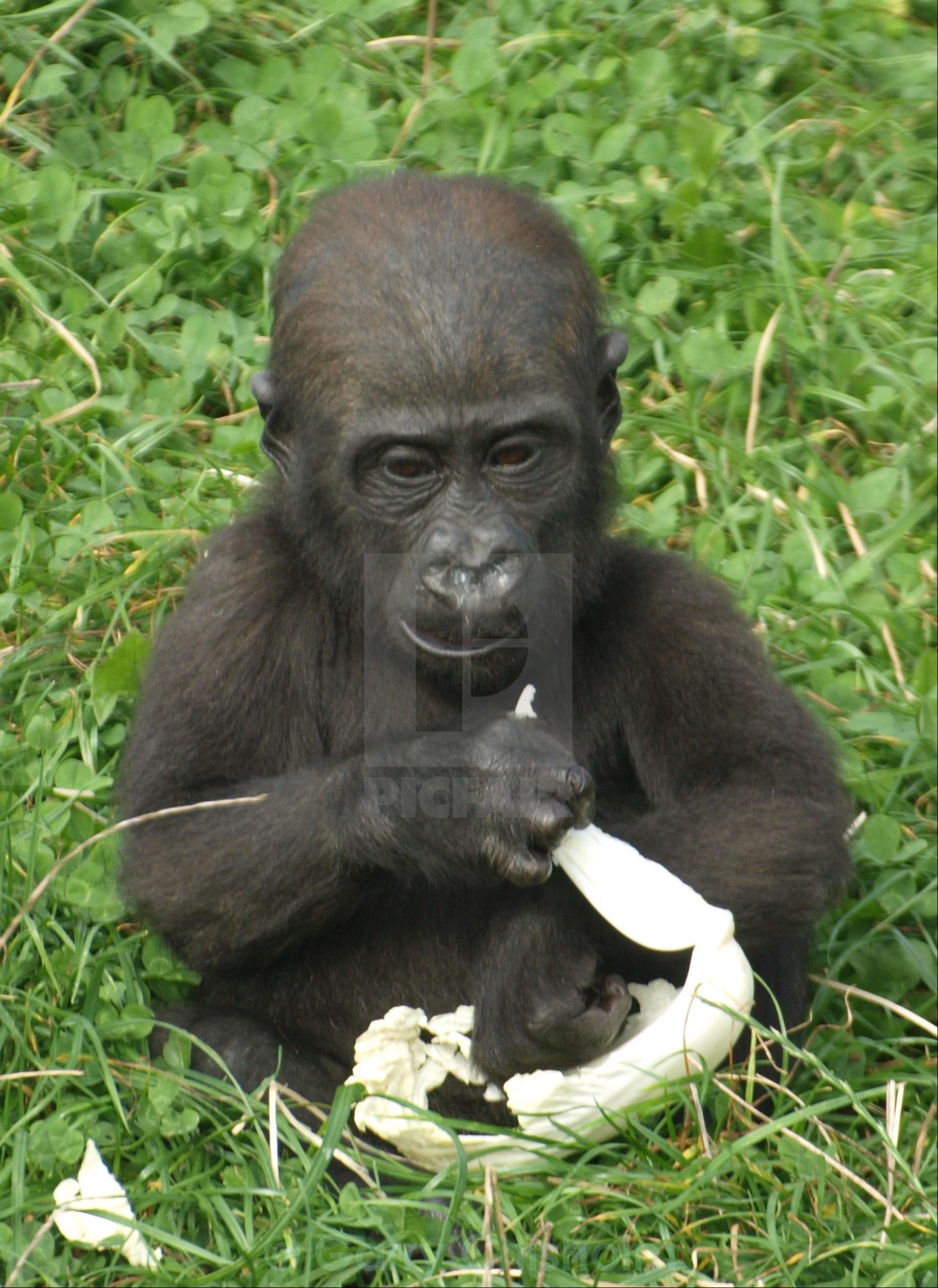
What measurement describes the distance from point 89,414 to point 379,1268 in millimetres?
3180

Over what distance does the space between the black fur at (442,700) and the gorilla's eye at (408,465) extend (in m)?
0.01

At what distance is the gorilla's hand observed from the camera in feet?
14.2

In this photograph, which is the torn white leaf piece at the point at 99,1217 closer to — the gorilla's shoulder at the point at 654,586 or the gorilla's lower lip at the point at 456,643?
the gorilla's lower lip at the point at 456,643

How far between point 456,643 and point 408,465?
425mm

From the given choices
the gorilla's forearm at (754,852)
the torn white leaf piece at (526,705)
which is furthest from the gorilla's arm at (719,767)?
the torn white leaf piece at (526,705)

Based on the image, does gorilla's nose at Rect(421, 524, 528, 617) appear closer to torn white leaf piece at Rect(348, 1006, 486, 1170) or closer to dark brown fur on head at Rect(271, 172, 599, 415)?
dark brown fur on head at Rect(271, 172, 599, 415)

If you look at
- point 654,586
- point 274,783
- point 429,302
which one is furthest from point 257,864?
point 429,302

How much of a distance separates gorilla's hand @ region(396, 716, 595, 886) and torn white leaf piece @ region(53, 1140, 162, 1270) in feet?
3.50

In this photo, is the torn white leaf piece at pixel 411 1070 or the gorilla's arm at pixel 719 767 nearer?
the torn white leaf piece at pixel 411 1070

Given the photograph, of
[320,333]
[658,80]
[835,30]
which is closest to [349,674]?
[320,333]

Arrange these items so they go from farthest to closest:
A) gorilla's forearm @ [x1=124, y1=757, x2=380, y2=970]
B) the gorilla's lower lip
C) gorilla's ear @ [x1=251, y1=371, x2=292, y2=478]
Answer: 1. gorilla's ear @ [x1=251, y1=371, x2=292, y2=478]
2. gorilla's forearm @ [x1=124, y1=757, x2=380, y2=970]
3. the gorilla's lower lip

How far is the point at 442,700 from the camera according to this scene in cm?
475

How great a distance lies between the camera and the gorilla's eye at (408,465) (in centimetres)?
445

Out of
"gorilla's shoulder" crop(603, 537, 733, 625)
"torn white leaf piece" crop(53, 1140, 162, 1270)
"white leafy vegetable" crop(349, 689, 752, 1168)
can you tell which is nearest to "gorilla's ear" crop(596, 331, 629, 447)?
"gorilla's shoulder" crop(603, 537, 733, 625)
